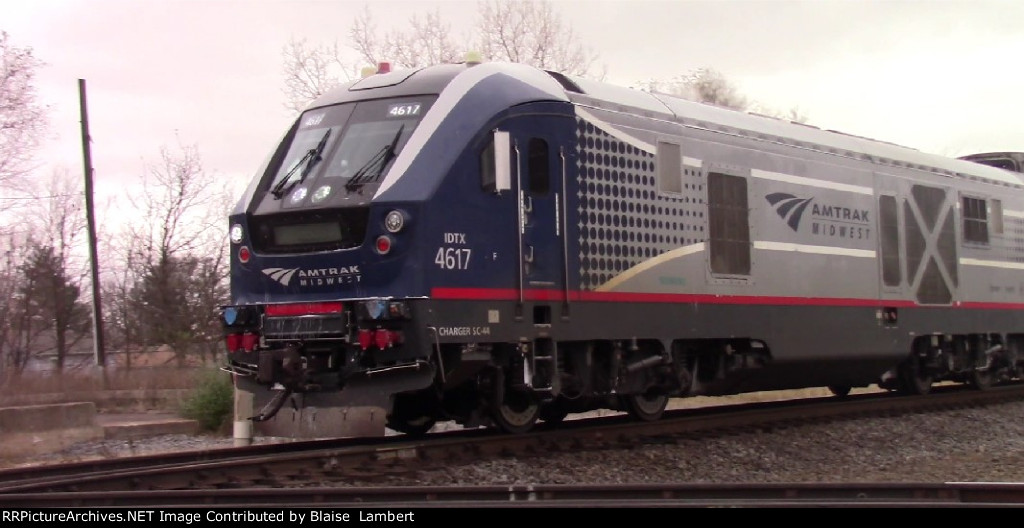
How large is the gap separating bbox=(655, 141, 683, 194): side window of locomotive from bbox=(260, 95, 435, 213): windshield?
9.67 ft

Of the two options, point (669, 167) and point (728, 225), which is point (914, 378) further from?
point (669, 167)

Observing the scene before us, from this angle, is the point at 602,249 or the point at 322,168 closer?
the point at 322,168

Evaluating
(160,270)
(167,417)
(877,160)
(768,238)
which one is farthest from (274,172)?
(160,270)

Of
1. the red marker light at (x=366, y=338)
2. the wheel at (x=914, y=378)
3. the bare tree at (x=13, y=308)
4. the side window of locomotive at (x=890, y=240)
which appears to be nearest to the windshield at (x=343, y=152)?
the red marker light at (x=366, y=338)

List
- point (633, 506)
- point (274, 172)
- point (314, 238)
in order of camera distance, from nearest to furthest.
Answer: point (633, 506)
point (314, 238)
point (274, 172)

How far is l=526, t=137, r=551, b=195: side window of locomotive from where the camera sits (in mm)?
10453

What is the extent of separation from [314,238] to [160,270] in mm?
27947

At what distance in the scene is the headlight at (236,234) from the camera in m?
10.5

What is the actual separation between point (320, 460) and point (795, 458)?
4.74m

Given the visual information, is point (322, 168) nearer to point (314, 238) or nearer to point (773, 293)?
point (314, 238)

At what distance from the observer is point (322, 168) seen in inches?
400

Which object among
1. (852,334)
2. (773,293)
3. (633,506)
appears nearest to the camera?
(633,506)

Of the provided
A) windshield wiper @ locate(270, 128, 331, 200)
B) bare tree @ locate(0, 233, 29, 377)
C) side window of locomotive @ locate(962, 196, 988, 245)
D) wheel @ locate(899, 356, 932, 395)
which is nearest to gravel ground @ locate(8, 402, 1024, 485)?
wheel @ locate(899, 356, 932, 395)

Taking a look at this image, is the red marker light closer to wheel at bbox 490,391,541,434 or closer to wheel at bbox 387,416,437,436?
wheel at bbox 490,391,541,434
